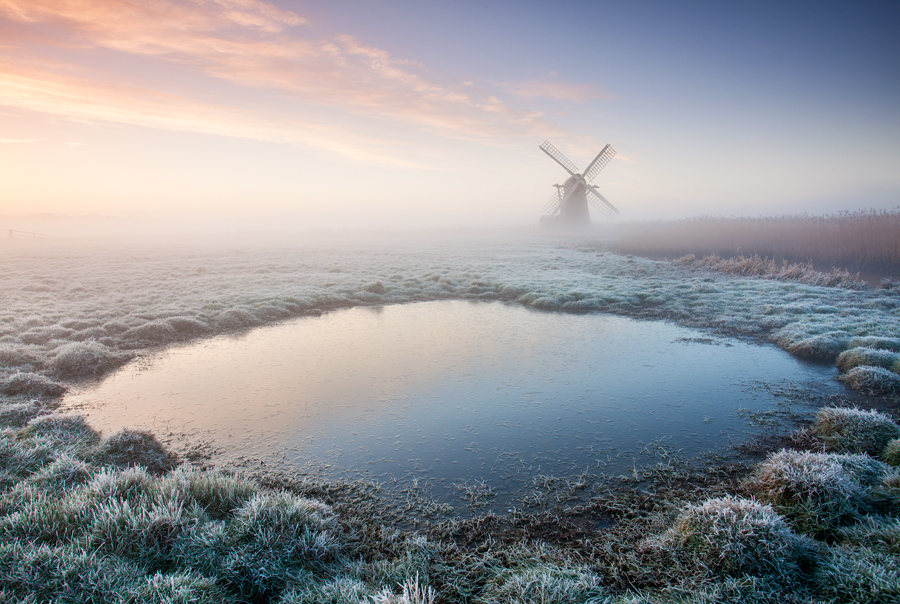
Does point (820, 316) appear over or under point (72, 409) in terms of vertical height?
over

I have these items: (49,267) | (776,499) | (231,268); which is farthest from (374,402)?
(49,267)

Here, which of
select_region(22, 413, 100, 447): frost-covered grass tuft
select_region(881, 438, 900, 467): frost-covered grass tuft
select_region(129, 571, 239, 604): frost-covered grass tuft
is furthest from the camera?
select_region(22, 413, 100, 447): frost-covered grass tuft

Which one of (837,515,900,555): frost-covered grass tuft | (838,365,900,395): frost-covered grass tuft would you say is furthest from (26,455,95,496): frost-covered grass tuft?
(838,365,900,395): frost-covered grass tuft

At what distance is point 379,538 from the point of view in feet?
17.0

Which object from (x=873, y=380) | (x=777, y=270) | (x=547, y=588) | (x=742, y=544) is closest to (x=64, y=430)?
(x=547, y=588)

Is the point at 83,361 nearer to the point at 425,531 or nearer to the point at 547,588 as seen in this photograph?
the point at 425,531

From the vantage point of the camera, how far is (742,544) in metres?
4.19

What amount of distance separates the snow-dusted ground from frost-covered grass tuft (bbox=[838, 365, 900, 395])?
212cm

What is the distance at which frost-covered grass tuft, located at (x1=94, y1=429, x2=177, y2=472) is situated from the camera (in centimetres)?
664

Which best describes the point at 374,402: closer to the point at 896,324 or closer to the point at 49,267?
the point at 896,324

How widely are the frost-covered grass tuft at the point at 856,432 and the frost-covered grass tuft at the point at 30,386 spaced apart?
608 inches

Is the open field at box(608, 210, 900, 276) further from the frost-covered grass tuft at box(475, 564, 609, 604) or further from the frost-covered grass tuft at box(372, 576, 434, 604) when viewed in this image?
the frost-covered grass tuft at box(372, 576, 434, 604)

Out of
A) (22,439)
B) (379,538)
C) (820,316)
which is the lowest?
(379,538)

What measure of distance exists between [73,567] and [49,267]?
41088mm
